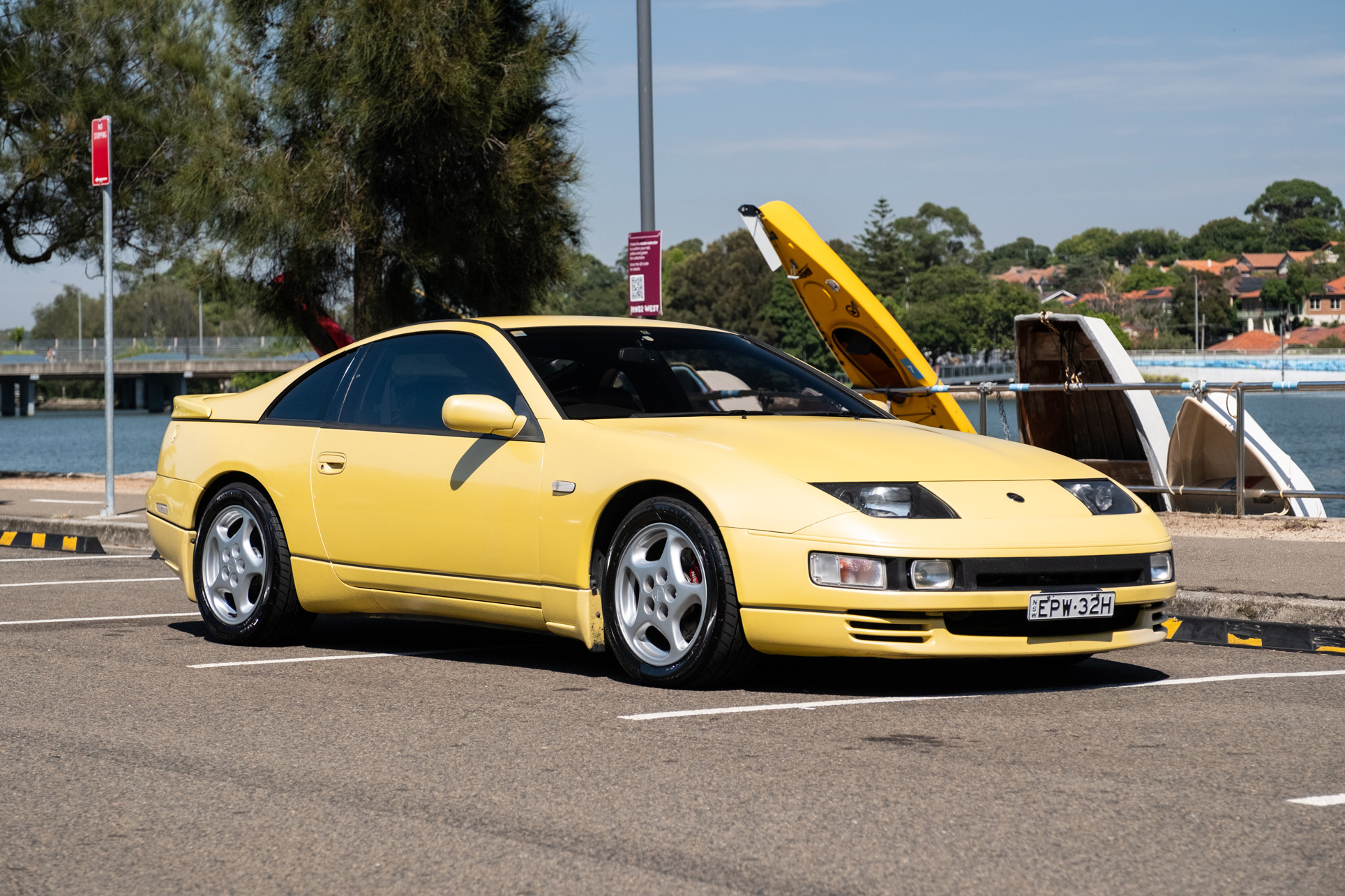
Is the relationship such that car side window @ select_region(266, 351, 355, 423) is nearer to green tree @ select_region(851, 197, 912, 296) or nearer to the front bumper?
the front bumper

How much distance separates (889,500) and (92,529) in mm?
9397

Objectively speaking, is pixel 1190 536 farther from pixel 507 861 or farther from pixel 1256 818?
pixel 507 861

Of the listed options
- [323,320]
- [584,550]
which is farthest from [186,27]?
[584,550]

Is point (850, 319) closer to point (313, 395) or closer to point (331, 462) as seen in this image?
point (313, 395)

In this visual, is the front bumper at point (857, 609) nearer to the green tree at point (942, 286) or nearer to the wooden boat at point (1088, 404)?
the wooden boat at point (1088, 404)

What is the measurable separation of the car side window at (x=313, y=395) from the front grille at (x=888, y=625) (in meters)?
2.86

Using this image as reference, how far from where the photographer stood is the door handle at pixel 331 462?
6.91 m

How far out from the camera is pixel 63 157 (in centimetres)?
2180

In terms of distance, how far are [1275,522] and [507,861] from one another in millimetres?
10120

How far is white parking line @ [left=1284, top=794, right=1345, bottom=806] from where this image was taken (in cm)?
407

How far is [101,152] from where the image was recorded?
13.6m

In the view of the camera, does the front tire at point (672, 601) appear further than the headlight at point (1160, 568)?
No

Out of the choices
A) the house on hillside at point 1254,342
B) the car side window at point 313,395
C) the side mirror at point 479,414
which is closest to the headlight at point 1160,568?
the side mirror at point 479,414

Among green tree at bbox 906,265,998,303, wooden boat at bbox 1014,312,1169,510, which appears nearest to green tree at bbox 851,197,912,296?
green tree at bbox 906,265,998,303
